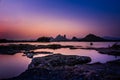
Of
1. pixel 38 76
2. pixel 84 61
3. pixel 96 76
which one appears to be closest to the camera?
pixel 96 76

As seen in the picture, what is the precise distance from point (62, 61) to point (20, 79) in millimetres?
14866

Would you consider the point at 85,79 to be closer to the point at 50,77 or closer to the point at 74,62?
the point at 50,77

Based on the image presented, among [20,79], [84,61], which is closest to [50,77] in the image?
[20,79]

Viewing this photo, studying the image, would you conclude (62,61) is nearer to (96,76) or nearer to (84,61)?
(84,61)

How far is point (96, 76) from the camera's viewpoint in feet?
58.9

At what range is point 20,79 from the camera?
1831 centimetres

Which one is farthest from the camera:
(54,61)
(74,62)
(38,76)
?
(74,62)

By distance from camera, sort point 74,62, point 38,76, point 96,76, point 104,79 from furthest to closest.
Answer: point 74,62
point 38,76
point 96,76
point 104,79

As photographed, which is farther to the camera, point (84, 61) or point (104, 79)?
point (84, 61)

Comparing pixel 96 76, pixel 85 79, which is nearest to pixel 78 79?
pixel 85 79

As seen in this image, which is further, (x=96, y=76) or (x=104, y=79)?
(x=96, y=76)

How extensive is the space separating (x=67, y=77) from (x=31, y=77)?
11.7ft

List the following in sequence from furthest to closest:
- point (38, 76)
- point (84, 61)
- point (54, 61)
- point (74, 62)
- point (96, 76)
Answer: point (84, 61)
point (74, 62)
point (54, 61)
point (38, 76)
point (96, 76)

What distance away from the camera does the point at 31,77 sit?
18.8 m
